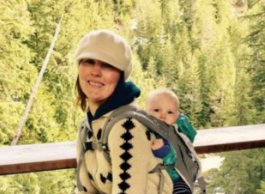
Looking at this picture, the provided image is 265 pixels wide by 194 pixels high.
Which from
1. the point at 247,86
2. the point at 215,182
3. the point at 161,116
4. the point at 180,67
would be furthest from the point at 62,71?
the point at 161,116

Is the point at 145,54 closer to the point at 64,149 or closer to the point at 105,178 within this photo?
the point at 64,149

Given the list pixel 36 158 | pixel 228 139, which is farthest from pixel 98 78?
pixel 228 139

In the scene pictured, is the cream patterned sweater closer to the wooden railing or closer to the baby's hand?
the baby's hand

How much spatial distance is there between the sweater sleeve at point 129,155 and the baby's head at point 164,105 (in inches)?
7.9

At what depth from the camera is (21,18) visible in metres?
7.58

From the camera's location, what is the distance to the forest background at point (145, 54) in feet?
24.0

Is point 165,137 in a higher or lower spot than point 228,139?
lower

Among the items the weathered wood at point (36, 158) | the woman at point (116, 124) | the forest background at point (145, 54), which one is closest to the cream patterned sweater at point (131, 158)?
the woman at point (116, 124)

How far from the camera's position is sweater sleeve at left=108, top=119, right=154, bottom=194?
81 centimetres

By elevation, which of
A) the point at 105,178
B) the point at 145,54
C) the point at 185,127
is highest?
the point at 145,54

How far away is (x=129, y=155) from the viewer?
81 cm

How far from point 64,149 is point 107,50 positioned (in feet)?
1.47

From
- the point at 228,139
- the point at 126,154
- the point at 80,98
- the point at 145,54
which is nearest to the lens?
the point at 126,154

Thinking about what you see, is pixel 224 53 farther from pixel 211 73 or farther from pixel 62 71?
pixel 62 71
